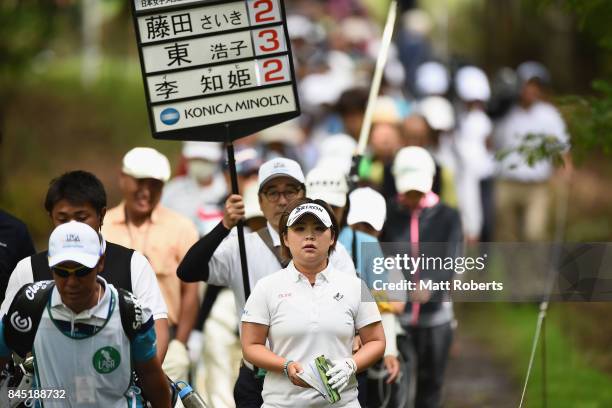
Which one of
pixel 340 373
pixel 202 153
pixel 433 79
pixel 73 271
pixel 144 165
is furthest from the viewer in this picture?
pixel 433 79

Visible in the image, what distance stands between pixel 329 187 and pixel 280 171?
97 centimetres

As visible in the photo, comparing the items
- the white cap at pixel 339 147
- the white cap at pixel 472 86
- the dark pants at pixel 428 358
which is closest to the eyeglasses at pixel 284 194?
the dark pants at pixel 428 358

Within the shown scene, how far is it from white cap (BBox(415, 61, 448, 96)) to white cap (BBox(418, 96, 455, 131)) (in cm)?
106

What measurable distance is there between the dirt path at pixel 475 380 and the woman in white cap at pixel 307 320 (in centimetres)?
504

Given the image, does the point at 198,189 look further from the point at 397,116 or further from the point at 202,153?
the point at 397,116

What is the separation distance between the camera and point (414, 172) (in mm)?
11398

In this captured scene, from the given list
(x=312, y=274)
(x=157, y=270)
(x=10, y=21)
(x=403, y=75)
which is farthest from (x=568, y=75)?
(x=312, y=274)

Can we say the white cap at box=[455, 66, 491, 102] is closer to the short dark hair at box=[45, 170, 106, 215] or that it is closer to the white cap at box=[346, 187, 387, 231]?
the white cap at box=[346, 187, 387, 231]

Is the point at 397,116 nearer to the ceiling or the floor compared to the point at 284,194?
nearer to the ceiling

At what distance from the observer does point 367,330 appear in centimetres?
797

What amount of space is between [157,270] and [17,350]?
3515mm

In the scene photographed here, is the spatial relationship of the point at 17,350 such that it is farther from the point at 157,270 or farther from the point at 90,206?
the point at 157,270

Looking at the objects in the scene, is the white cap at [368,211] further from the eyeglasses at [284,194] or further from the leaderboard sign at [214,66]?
the leaderboard sign at [214,66]

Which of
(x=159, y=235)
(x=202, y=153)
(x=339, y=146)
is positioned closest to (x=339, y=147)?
(x=339, y=146)
